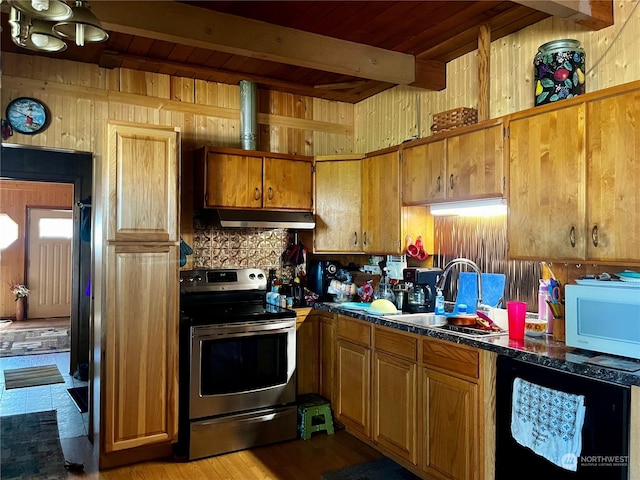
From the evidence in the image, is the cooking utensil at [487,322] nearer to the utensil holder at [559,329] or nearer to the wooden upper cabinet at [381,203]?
the utensil holder at [559,329]

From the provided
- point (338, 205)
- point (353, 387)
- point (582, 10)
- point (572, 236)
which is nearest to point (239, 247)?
point (338, 205)

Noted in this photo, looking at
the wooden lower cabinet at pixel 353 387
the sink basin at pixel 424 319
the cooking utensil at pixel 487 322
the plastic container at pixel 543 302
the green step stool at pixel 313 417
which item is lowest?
the green step stool at pixel 313 417

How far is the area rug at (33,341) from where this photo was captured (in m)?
6.41

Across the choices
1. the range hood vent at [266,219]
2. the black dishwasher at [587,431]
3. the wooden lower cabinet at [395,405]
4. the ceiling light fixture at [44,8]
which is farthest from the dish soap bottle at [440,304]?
the ceiling light fixture at [44,8]

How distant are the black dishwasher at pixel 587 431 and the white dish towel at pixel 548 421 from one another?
2cm

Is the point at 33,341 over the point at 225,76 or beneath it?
beneath

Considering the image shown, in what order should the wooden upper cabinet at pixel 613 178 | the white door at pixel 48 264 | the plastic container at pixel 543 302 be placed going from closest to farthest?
1. the wooden upper cabinet at pixel 613 178
2. the plastic container at pixel 543 302
3. the white door at pixel 48 264

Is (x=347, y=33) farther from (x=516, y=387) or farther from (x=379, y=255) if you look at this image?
(x=516, y=387)

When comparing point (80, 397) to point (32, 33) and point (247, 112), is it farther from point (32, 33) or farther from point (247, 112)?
point (32, 33)

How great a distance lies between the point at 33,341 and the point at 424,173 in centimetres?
619

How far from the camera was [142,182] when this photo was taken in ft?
10.5

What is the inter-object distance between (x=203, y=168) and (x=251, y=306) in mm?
1115

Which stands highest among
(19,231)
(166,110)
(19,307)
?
(166,110)

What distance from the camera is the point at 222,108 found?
412cm
